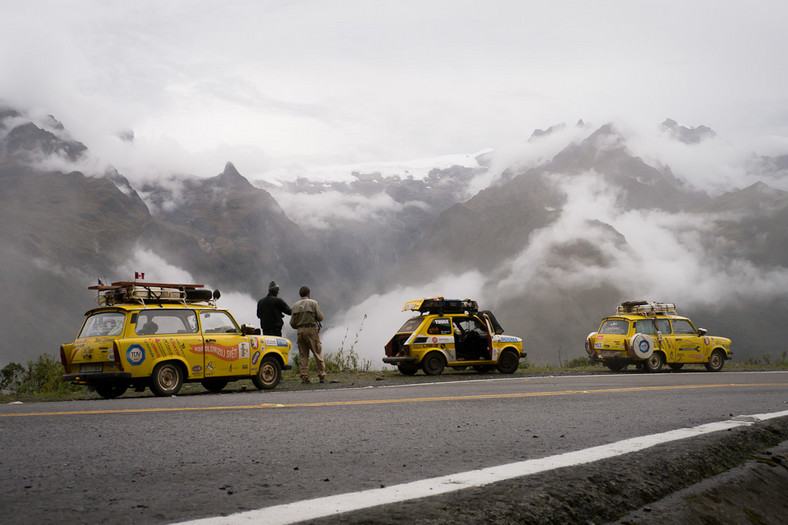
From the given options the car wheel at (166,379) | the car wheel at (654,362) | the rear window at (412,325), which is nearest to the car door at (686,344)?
the car wheel at (654,362)

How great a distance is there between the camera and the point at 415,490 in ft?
11.1

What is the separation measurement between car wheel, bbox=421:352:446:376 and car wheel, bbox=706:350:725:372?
29.5ft

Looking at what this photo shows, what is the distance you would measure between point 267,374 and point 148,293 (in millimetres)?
2662

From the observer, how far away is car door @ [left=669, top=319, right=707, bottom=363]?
22000mm

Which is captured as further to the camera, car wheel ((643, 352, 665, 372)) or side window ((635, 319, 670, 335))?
side window ((635, 319, 670, 335))

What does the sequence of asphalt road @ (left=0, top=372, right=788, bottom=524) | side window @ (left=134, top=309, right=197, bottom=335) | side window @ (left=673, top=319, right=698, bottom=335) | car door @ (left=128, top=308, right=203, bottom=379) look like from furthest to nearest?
side window @ (left=673, top=319, right=698, bottom=335), side window @ (left=134, top=309, right=197, bottom=335), car door @ (left=128, top=308, right=203, bottom=379), asphalt road @ (left=0, top=372, right=788, bottom=524)

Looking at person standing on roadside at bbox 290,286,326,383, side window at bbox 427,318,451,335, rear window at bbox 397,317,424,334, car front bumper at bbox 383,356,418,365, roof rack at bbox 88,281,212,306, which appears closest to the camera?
roof rack at bbox 88,281,212,306

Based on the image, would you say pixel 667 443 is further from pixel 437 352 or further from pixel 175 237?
pixel 175 237

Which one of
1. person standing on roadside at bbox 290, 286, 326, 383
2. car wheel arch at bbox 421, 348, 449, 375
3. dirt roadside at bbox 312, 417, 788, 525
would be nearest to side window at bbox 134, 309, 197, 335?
person standing on roadside at bbox 290, 286, 326, 383

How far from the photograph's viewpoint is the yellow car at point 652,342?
2133cm

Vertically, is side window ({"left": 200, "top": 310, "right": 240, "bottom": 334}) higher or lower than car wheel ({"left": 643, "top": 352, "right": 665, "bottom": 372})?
higher

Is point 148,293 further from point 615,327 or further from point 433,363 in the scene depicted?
point 615,327

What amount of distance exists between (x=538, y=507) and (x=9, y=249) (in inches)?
5818

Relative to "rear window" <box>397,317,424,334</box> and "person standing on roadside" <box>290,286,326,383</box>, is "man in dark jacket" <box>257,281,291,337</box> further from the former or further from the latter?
"rear window" <box>397,317,424,334</box>
